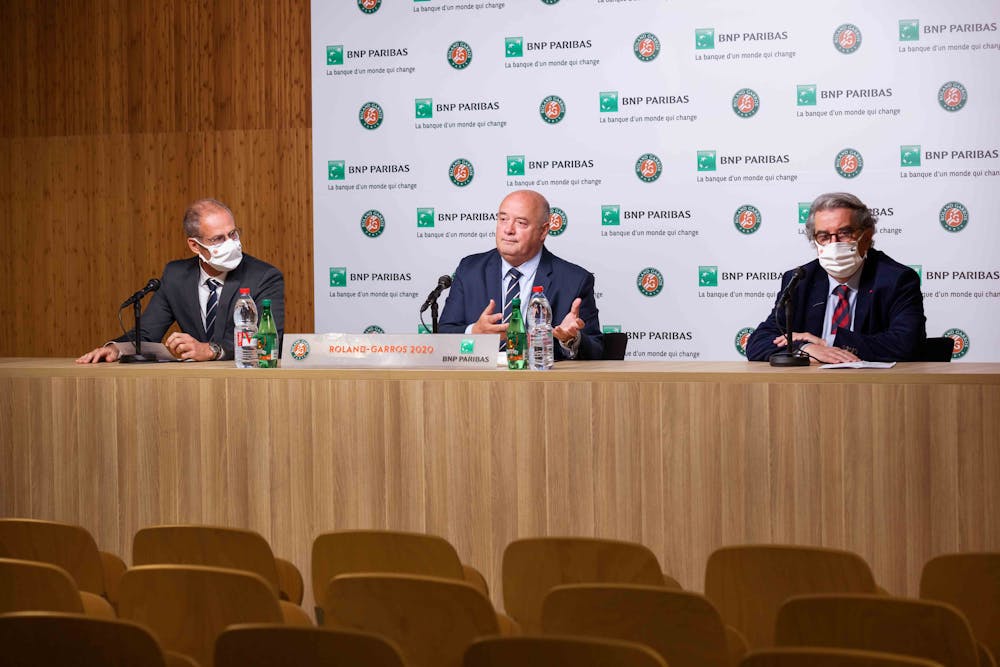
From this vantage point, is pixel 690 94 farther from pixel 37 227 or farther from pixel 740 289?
pixel 37 227

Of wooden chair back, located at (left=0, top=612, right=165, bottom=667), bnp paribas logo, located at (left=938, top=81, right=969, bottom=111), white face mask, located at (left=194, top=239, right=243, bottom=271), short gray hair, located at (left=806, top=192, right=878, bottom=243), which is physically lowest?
wooden chair back, located at (left=0, top=612, right=165, bottom=667)

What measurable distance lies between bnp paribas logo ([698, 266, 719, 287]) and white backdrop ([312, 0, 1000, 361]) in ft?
0.04

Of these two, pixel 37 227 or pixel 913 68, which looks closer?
pixel 913 68

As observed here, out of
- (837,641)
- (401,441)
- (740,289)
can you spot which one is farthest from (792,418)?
(740,289)

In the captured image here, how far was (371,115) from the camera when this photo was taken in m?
6.50

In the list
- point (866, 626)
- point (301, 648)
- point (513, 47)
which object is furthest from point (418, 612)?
point (513, 47)

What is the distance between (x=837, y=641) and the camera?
1716 mm

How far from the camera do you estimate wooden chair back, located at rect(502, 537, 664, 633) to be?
228 cm

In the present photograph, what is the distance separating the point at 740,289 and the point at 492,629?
4463mm

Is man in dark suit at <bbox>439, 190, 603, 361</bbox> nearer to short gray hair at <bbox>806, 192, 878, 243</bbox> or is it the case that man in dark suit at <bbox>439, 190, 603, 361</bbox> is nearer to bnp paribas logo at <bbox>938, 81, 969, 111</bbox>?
short gray hair at <bbox>806, 192, 878, 243</bbox>

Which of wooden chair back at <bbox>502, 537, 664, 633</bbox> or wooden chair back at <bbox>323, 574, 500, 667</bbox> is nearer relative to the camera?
wooden chair back at <bbox>323, 574, 500, 667</bbox>

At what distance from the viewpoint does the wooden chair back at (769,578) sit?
2146mm

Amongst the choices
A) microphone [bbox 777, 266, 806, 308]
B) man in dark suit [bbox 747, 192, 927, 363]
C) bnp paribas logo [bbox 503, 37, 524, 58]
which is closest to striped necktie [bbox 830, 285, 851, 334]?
man in dark suit [bbox 747, 192, 927, 363]

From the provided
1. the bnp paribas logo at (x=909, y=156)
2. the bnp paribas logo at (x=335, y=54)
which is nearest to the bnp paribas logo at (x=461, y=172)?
the bnp paribas logo at (x=335, y=54)
